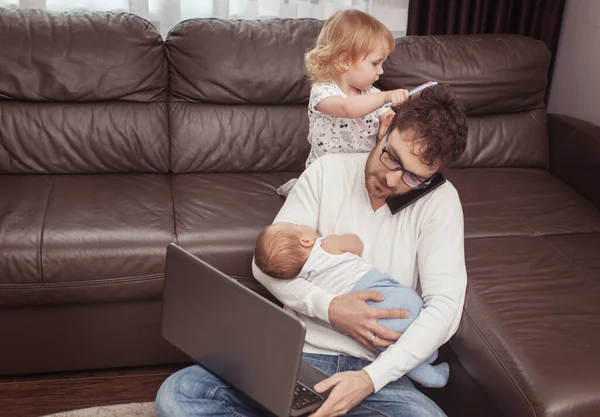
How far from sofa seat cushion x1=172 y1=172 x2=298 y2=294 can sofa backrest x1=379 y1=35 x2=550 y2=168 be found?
665 mm

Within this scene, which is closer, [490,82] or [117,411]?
[117,411]

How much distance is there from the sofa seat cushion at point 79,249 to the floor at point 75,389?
296mm

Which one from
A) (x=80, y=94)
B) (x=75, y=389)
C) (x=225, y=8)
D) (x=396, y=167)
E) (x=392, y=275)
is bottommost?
(x=75, y=389)

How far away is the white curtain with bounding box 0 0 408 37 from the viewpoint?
291 centimetres

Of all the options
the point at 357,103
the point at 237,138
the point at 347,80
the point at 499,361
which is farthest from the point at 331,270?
the point at 237,138

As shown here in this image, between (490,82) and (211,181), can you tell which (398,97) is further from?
(490,82)

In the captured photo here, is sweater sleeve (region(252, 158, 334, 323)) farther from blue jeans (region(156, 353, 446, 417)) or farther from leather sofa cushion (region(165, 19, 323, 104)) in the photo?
leather sofa cushion (region(165, 19, 323, 104))

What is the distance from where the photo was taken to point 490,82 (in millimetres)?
2770

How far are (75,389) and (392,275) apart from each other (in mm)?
1096

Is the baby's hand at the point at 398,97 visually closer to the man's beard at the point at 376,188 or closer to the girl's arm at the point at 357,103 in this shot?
the girl's arm at the point at 357,103

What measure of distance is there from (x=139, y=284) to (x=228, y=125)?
80 cm

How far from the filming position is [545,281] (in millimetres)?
2010

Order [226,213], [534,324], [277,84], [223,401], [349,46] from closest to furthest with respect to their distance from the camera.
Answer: [223,401] → [534,324] → [349,46] → [226,213] → [277,84]

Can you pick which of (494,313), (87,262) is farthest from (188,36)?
(494,313)
